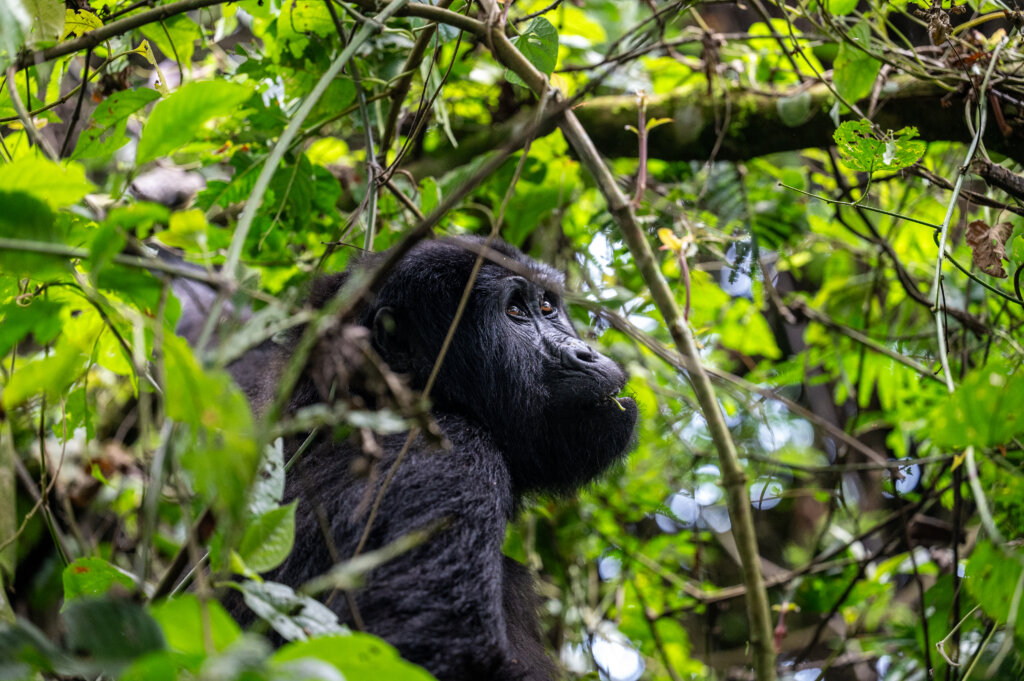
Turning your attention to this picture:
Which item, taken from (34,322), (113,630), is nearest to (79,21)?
(34,322)

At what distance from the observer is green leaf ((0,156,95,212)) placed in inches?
51.1

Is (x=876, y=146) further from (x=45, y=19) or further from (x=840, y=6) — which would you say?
(x=45, y=19)

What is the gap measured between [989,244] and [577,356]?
126cm

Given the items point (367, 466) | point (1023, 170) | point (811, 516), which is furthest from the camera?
point (811, 516)

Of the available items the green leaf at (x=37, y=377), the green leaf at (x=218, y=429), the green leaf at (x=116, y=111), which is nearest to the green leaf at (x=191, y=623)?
the green leaf at (x=218, y=429)

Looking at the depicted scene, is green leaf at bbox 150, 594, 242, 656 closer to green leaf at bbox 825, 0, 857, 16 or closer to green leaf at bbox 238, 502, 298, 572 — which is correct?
green leaf at bbox 238, 502, 298, 572

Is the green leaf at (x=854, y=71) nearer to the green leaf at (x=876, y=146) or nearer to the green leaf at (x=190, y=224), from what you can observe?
the green leaf at (x=876, y=146)

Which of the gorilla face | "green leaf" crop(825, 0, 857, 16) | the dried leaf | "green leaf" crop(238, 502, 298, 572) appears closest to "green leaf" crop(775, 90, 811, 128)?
"green leaf" crop(825, 0, 857, 16)

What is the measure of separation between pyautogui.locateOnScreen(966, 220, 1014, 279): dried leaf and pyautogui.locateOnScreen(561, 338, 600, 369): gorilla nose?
1168 millimetres

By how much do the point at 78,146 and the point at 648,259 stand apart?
4.87 ft

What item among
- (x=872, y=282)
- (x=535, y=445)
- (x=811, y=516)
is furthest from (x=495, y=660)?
(x=811, y=516)

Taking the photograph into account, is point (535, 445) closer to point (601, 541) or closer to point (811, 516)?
point (601, 541)

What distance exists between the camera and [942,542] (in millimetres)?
3639

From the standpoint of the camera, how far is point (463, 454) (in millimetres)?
2289
